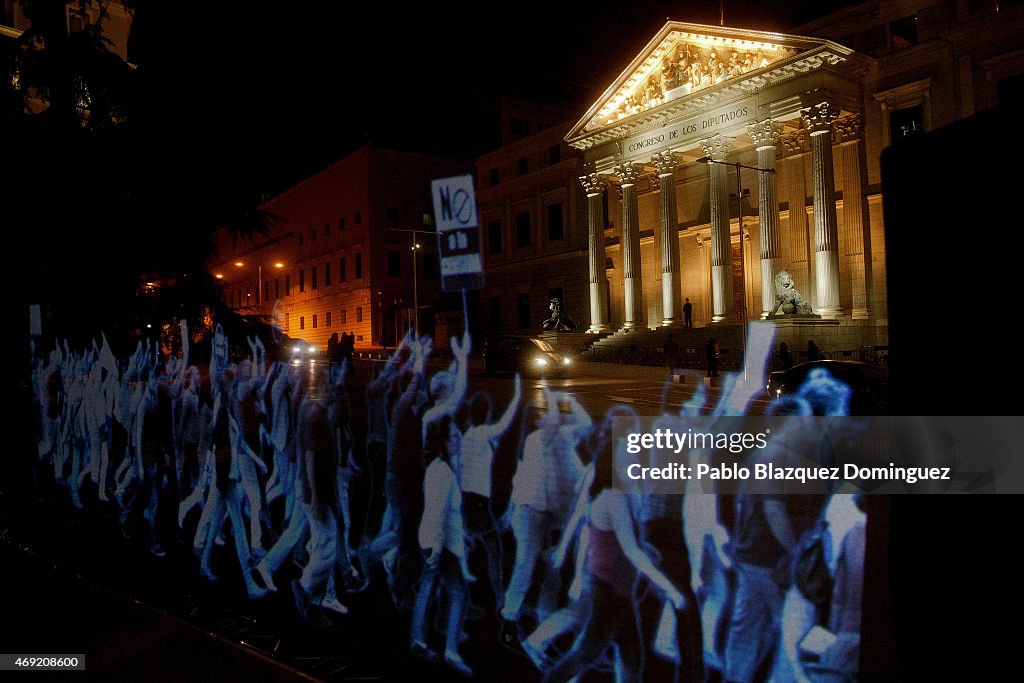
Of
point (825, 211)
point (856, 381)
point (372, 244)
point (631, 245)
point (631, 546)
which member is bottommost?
point (631, 546)

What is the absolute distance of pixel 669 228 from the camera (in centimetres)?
3822

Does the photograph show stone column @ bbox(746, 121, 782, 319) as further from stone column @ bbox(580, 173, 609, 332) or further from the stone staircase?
stone column @ bbox(580, 173, 609, 332)

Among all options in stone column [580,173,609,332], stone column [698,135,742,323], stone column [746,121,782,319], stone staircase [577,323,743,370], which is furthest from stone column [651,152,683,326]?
stone column [746,121,782,319]

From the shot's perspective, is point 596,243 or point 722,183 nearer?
point 722,183

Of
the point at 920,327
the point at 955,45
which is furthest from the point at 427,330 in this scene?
the point at 920,327

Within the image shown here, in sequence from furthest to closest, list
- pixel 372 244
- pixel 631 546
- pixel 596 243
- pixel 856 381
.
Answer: pixel 372 244 < pixel 596 243 < pixel 856 381 < pixel 631 546

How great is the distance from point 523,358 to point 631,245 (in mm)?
15068

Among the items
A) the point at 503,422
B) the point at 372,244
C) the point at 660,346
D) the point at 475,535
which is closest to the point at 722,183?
the point at 660,346

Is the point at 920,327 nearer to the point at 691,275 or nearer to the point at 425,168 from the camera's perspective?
the point at 691,275

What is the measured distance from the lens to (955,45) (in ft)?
98.8

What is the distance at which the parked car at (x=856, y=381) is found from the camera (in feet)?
46.1

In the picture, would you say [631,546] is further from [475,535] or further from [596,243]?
[596,243]

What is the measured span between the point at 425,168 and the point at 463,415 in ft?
149

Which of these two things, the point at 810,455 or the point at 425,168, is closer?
the point at 810,455
